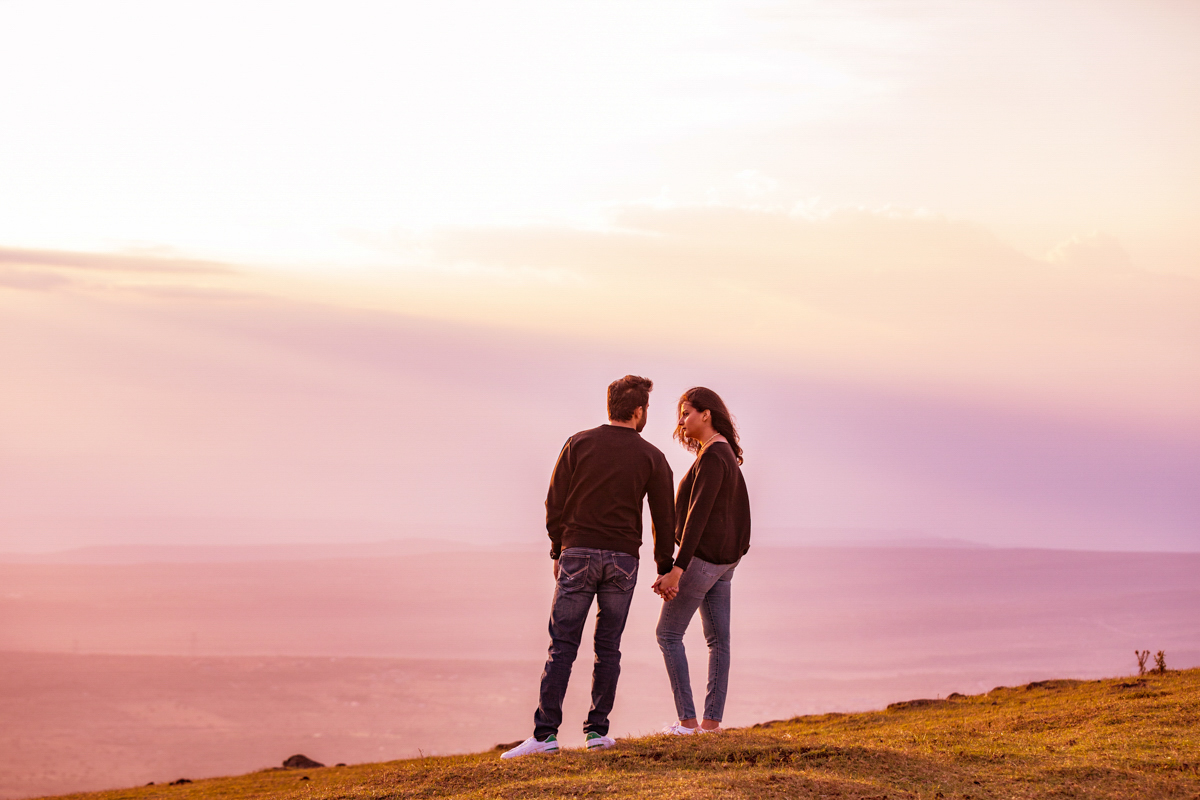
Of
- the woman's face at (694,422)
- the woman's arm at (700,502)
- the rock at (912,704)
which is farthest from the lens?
the rock at (912,704)

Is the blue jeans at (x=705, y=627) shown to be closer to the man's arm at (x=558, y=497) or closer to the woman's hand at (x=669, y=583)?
the woman's hand at (x=669, y=583)

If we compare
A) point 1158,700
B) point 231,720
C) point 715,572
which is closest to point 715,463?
point 715,572

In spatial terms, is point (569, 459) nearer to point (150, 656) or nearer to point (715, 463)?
point (715, 463)

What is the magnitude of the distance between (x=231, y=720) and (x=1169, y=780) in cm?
14052

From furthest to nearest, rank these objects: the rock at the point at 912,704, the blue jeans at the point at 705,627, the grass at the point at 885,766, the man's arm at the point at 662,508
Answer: the rock at the point at 912,704, the blue jeans at the point at 705,627, the man's arm at the point at 662,508, the grass at the point at 885,766

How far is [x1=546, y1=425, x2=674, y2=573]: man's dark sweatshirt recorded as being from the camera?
286 inches

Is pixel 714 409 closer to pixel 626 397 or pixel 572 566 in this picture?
pixel 626 397

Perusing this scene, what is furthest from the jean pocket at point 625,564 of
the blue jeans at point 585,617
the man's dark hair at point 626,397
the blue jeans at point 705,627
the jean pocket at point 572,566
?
the man's dark hair at point 626,397

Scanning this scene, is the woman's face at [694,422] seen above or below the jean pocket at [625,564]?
above

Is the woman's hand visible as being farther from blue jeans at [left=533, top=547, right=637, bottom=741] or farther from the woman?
blue jeans at [left=533, top=547, right=637, bottom=741]

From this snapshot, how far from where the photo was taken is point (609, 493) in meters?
7.25

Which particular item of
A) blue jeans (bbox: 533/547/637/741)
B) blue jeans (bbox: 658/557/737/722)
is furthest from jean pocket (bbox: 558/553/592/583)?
blue jeans (bbox: 658/557/737/722)

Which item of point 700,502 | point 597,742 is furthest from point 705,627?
point 597,742

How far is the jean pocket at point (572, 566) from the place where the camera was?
7.19 meters
